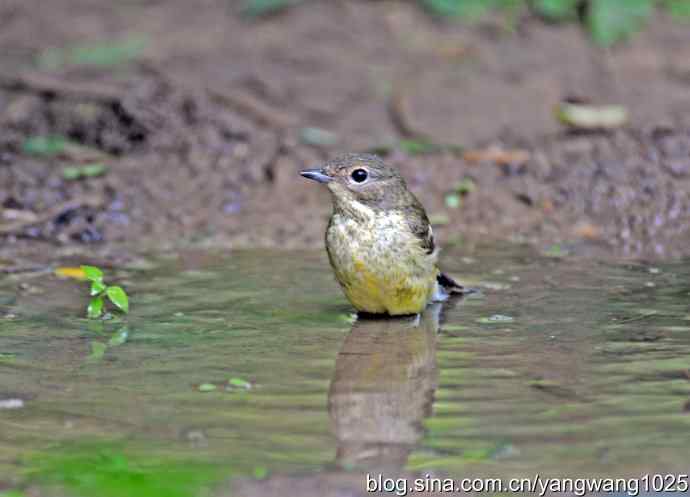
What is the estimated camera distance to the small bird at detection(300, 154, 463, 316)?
6.81 m

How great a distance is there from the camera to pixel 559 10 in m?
12.3

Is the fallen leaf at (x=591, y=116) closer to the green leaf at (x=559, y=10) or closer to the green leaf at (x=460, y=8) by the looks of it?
the green leaf at (x=559, y=10)

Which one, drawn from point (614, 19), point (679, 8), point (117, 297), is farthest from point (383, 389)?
point (679, 8)

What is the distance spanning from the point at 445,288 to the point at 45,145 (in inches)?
175

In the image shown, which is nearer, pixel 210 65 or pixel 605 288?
pixel 605 288

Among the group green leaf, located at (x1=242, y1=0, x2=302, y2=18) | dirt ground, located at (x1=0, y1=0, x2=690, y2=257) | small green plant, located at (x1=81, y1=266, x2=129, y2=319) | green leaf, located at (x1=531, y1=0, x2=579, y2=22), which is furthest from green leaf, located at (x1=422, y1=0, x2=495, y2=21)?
small green plant, located at (x1=81, y1=266, x2=129, y2=319)

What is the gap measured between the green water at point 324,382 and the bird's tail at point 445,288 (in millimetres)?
158

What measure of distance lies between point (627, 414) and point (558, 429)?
0.38 meters

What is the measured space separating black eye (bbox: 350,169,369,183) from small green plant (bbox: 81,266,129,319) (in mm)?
1524

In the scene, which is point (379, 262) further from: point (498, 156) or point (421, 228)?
point (498, 156)

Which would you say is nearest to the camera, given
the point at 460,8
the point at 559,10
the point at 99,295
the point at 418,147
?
the point at 99,295

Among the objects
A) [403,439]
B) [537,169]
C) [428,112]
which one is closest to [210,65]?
[428,112]

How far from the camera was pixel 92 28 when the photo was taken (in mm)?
12234

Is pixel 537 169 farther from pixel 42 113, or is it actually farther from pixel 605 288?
pixel 42 113
